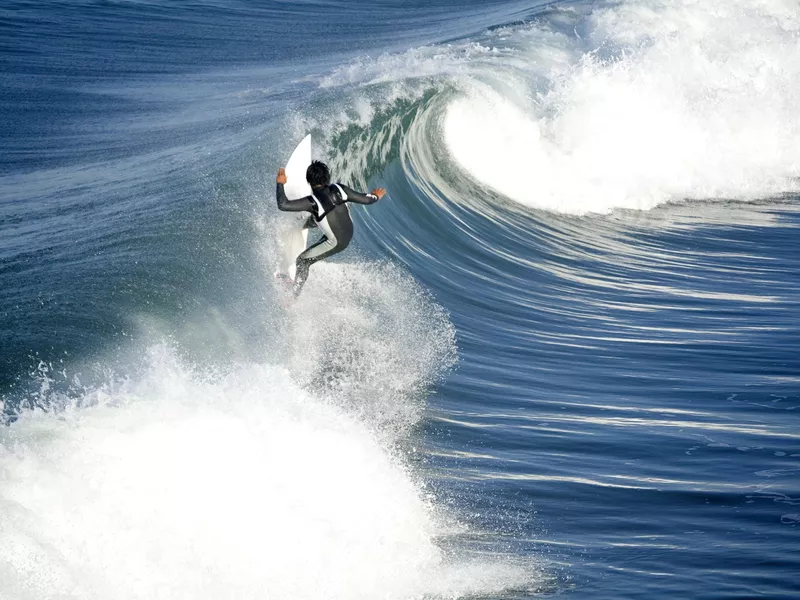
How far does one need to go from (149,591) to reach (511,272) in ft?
25.1

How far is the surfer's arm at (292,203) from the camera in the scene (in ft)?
27.8

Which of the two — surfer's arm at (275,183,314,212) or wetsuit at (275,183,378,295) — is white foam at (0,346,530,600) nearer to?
surfer's arm at (275,183,314,212)

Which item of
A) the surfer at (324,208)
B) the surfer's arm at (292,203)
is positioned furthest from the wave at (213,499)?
the surfer at (324,208)

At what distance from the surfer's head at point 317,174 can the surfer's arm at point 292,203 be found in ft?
0.51

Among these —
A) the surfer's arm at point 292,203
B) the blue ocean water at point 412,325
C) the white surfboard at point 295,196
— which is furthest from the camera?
the white surfboard at point 295,196

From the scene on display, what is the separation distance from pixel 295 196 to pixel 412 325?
149 cm

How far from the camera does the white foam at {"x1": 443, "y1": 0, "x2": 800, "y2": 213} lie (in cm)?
1525

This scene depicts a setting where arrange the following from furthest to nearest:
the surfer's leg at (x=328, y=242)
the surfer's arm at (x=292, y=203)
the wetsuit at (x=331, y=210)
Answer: the surfer's leg at (x=328, y=242)
the wetsuit at (x=331, y=210)
the surfer's arm at (x=292, y=203)

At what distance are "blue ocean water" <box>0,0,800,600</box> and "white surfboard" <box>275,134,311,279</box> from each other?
0.25 metres

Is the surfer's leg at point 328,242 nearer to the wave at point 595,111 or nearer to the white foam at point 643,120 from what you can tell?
the wave at point 595,111

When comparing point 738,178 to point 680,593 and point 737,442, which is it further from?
point 680,593

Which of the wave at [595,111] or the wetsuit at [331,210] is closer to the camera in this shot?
the wetsuit at [331,210]

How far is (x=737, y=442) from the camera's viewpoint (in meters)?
7.29

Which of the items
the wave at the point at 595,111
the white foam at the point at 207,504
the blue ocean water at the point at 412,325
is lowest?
the white foam at the point at 207,504
